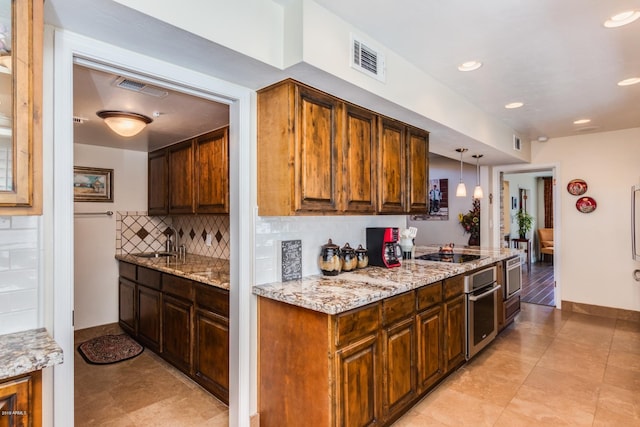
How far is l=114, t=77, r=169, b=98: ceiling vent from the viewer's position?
7.42 ft

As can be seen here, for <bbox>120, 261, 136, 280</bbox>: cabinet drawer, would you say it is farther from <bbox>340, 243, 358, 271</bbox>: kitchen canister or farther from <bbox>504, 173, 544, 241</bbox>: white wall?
<bbox>504, 173, 544, 241</bbox>: white wall

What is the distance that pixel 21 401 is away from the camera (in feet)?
3.76

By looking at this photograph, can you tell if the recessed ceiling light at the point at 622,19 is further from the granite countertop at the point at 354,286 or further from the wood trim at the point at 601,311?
the wood trim at the point at 601,311

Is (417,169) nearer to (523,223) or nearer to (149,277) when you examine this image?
(149,277)

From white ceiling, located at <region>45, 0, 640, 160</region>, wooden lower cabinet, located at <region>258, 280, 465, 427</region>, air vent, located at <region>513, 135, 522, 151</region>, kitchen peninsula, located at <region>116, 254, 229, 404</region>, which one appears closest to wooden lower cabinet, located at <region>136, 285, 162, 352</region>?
kitchen peninsula, located at <region>116, 254, 229, 404</region>

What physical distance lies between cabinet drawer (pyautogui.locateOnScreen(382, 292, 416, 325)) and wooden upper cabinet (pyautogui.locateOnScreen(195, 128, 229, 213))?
172 centimetres

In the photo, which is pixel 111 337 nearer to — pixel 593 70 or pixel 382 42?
pixel 382 42

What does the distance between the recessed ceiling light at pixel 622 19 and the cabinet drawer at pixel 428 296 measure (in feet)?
6.48

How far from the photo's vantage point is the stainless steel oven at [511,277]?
395 cm

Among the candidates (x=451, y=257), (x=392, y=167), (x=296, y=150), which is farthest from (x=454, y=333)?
(x=296, y=150)

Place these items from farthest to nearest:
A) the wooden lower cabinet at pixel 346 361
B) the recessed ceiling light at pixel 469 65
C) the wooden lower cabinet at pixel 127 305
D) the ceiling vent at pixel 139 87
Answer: the wooden lower cabinet at pixel 127 305
the recessed ceiling light at pixel 469 65
the ceiling vent at pixel 139 87
the wooden lower cabinet at pixel 346 361

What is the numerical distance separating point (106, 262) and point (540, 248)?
1010 cm

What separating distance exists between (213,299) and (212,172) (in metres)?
1.31

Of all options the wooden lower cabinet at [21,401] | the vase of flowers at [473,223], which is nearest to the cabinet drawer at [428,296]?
the wooden lower cabinet at [21,401]
